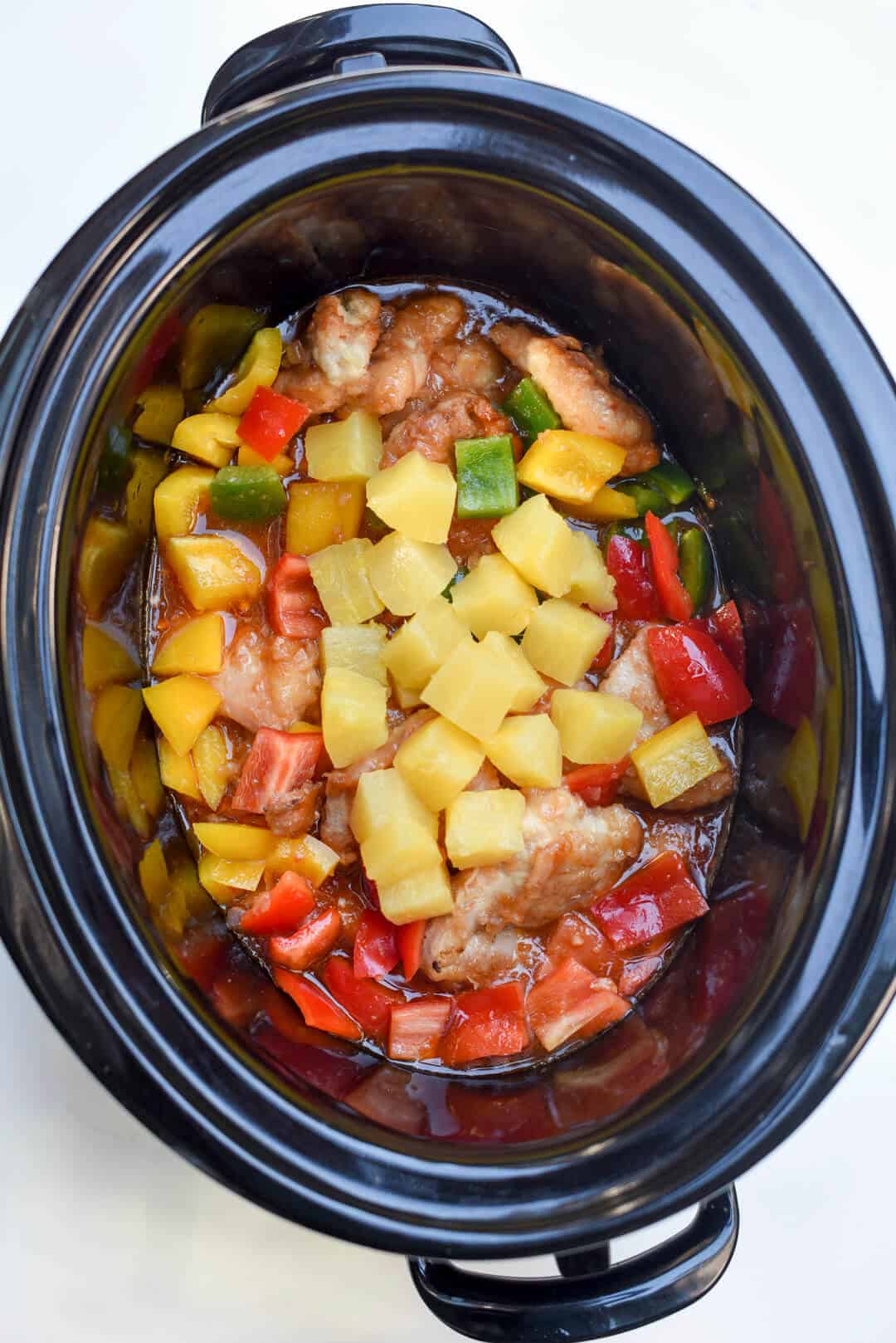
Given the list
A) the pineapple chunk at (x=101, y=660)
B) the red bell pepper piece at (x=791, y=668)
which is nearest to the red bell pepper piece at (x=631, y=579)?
the red bell pepper piece at (x=791, y=668)

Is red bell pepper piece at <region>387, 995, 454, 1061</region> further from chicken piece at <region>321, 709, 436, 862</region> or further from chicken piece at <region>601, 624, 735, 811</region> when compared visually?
chicken piece at <region>601, 624, 735, 811</region>

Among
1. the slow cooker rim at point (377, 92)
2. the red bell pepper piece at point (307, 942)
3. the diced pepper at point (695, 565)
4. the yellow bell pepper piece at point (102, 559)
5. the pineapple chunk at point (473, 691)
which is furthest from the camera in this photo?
the diced pepper at point (695, 565)

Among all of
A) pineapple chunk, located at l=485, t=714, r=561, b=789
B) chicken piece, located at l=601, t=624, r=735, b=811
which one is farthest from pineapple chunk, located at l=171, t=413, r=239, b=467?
chicken piece, located at l=601, t=624, r=735, b=811

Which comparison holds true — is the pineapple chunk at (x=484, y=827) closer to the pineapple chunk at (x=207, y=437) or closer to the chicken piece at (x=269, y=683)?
the chicken piece at (x=269, y=683)

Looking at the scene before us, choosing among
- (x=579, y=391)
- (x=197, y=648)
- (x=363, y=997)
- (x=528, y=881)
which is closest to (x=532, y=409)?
A: (x=579, y=391)

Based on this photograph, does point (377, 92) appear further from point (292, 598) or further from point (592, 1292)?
point (592, 1292)
